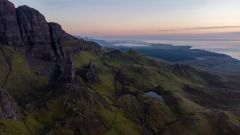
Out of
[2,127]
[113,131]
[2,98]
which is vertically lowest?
[113,131]

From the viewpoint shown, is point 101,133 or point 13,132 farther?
point 101,133

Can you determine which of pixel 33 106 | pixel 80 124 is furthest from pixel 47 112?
pixel 80 124

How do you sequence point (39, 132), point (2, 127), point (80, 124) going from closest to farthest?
point (2, 127), point (39, 132), point (80, 124)

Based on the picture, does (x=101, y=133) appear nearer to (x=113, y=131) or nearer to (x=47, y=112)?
(x=113, y=131)

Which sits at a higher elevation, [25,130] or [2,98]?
[2,98]

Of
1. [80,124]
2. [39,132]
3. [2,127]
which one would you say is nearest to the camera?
[2,127]

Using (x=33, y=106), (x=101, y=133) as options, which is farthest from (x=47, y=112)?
(x=101, y=133)

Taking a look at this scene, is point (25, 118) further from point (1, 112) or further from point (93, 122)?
point (93, 122)
